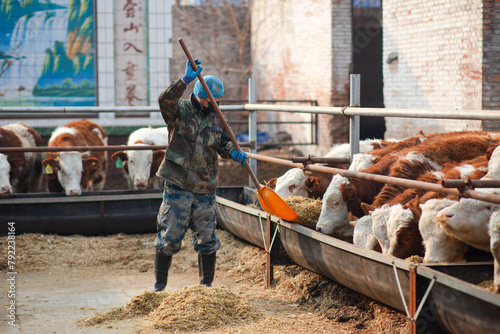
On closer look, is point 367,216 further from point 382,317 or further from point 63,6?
point 63,6

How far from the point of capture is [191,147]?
4.70 meters

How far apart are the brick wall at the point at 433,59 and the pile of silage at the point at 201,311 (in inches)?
217

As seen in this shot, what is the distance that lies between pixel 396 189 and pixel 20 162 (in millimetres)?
5061

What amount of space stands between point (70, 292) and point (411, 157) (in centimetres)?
298

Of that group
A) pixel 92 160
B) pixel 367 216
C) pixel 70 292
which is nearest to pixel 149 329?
pixel 70 292

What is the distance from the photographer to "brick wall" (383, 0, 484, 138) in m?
8.74

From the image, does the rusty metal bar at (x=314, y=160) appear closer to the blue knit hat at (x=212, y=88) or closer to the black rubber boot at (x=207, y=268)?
the blue knit hat at (x=212, y=88)

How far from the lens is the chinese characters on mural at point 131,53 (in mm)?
12648

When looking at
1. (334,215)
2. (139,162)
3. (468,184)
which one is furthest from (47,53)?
(468,184)

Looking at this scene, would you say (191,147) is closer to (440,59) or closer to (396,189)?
(396,189)

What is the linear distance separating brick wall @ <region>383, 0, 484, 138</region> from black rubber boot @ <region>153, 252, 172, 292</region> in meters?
5.41

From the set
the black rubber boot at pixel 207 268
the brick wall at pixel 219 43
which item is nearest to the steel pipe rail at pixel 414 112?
the black rubber boot at pixel 207 268

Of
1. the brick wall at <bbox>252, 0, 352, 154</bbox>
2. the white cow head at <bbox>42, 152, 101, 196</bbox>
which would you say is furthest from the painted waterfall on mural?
the white cow head at <bbox>42, 152, 101, 196</bbox>

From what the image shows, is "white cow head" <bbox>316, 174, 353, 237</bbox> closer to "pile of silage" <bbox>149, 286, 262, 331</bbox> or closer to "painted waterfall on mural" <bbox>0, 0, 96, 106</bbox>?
"pile of silage" <bbox>149, 286, 262, 331</bbox>
